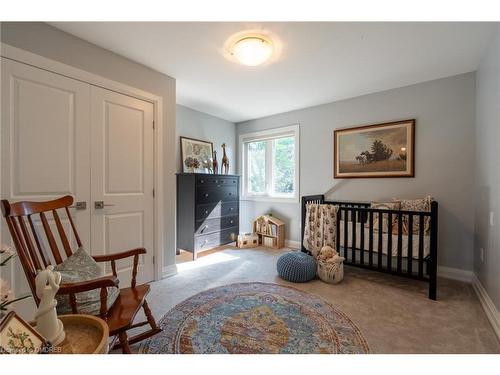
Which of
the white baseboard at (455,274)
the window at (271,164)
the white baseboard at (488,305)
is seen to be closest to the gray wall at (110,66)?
the window at (271,164)

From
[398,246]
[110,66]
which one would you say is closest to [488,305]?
[398,246]

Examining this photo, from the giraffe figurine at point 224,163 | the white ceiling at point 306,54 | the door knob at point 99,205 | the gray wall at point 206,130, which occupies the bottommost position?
the door knob at point 99,205

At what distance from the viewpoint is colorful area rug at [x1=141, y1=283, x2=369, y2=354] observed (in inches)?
55.6

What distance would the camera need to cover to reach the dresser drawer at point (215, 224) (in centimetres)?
321

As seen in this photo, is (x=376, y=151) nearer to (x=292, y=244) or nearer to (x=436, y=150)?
(x=436, y=150)

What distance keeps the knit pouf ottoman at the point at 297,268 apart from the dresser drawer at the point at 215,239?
1250mm

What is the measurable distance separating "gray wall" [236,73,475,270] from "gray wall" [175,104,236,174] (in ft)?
6.03

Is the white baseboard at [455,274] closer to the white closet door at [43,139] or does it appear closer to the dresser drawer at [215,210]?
the dresser drawer at [215,210]

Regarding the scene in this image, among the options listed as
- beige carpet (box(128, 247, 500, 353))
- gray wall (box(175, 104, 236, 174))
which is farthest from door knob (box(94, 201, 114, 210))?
gray wall (box(175, 104, 236, 174))

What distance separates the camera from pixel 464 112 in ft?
8.02

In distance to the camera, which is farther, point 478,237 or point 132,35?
point 478,237
